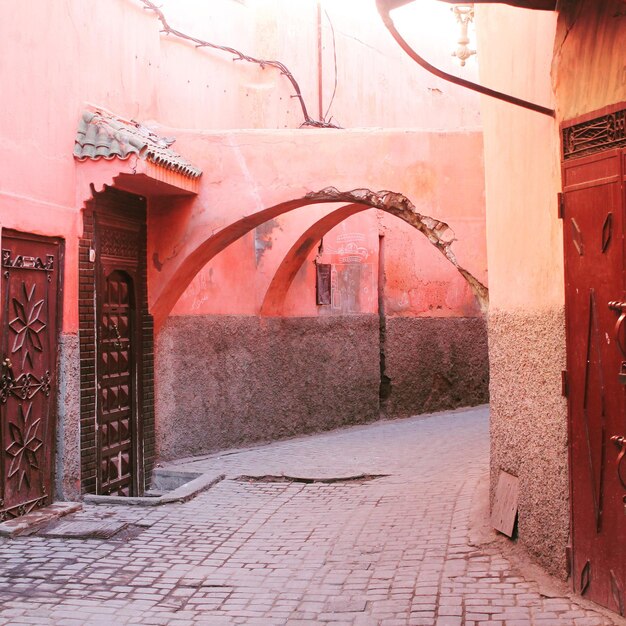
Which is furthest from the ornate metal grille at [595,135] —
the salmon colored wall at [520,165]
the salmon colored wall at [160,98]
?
the salmon colored wall at [160,98]

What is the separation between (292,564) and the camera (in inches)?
215

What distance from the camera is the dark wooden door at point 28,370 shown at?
21.1 feet

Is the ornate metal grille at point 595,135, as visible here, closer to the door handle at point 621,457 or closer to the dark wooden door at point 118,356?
the door handle at point 621,457

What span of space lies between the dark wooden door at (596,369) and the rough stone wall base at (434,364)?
8.25m

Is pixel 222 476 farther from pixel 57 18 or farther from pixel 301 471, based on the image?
pixel 57 18

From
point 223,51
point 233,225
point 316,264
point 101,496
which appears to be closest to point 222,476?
point 101,496

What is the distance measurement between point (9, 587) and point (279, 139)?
5.04 m

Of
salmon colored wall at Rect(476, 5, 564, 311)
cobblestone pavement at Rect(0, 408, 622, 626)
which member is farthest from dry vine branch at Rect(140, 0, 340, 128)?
cobblestone pavement at Rect(0, 408, 622, 626)

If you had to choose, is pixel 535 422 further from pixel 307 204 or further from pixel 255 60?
pixel 255 60

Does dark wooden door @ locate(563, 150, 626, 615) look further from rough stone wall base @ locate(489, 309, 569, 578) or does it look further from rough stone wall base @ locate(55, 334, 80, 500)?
rough stone wall base @ locate(55, 334, 80, 500)

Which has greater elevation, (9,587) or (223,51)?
(223,51)

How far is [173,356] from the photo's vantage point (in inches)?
370

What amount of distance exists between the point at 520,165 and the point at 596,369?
1.49 metres

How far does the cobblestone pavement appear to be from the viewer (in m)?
4.47
